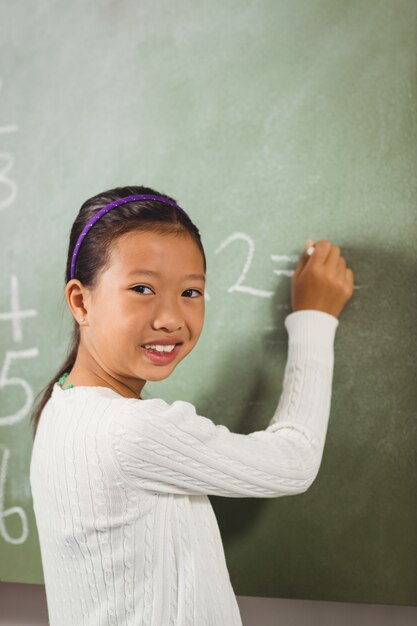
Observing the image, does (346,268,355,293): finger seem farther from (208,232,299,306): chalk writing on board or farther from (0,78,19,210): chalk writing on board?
(0,78,19,210): chalk writing on board

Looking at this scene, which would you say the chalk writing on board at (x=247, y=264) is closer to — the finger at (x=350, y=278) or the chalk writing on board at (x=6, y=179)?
the finger at (x=350, y=278)

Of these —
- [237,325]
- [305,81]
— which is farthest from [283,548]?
[305,81]

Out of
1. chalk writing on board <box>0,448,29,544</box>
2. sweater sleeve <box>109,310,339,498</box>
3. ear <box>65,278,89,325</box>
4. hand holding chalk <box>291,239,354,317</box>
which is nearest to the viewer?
sweater sleeve <box>109,310,339,498</box>

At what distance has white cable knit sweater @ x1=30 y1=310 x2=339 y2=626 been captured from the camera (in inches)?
26.1

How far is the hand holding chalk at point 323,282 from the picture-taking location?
2.83ft

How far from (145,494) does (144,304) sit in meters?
0.21

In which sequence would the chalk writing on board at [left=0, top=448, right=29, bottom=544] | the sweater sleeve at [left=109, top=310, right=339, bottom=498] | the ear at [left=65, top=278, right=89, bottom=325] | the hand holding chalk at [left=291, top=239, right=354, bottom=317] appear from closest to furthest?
the sweater sleeve at [left=109, top=310, right=339, bottom=498] → the ear at [left=65, top=278, right=89, bottom=325] → the hand holding chalk at [left=291, top=239, right=354, bottom=317] → the chalk writing on board at [left=0, top=448, right=29, bottom=544]

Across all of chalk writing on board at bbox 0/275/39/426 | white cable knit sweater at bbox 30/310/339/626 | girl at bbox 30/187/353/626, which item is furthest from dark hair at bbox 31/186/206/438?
chalk writing on board at bbox 0/275/39/426

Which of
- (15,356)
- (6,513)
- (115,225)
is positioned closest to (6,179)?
(15,356)

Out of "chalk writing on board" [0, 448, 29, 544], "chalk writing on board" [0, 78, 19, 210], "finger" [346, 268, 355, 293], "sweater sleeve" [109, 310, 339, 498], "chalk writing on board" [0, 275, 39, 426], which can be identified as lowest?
"chalk writing on board" [0, 448, 29, 544]

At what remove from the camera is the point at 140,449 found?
2.12ft

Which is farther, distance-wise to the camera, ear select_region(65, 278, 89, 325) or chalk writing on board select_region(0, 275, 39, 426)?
chalk writing on board select_region(0, 275, 39, 426)

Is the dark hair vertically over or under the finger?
over

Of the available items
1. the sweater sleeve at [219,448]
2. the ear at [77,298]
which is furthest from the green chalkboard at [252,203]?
the ear at [77,298]
